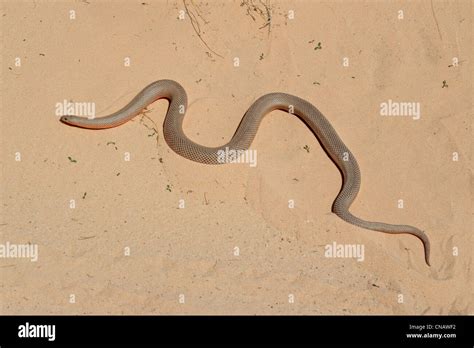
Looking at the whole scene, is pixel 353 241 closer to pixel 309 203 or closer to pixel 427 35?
pixel 309 203

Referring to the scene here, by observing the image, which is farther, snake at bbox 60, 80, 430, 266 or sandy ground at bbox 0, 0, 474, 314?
snake at bbox 60, 80, 430, 266

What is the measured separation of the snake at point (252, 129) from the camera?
8961 mm

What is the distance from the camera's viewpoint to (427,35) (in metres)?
11.9

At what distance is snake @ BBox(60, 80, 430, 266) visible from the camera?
8.96m

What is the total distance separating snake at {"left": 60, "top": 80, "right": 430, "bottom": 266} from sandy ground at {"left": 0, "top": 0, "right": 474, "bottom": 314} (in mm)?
145

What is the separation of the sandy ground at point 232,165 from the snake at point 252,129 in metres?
0.14

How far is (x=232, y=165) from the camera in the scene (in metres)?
9.20

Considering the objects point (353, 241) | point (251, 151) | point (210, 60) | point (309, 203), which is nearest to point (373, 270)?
point (353, 241)

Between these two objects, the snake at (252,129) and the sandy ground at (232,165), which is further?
the snake at (252,129)

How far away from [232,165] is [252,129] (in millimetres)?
899

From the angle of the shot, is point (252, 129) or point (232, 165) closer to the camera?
point (232, 165)

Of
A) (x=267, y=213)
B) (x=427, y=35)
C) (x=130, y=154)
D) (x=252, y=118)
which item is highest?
(x=427, y=35)

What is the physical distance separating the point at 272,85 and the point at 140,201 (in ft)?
12.2

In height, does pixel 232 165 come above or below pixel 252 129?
below
